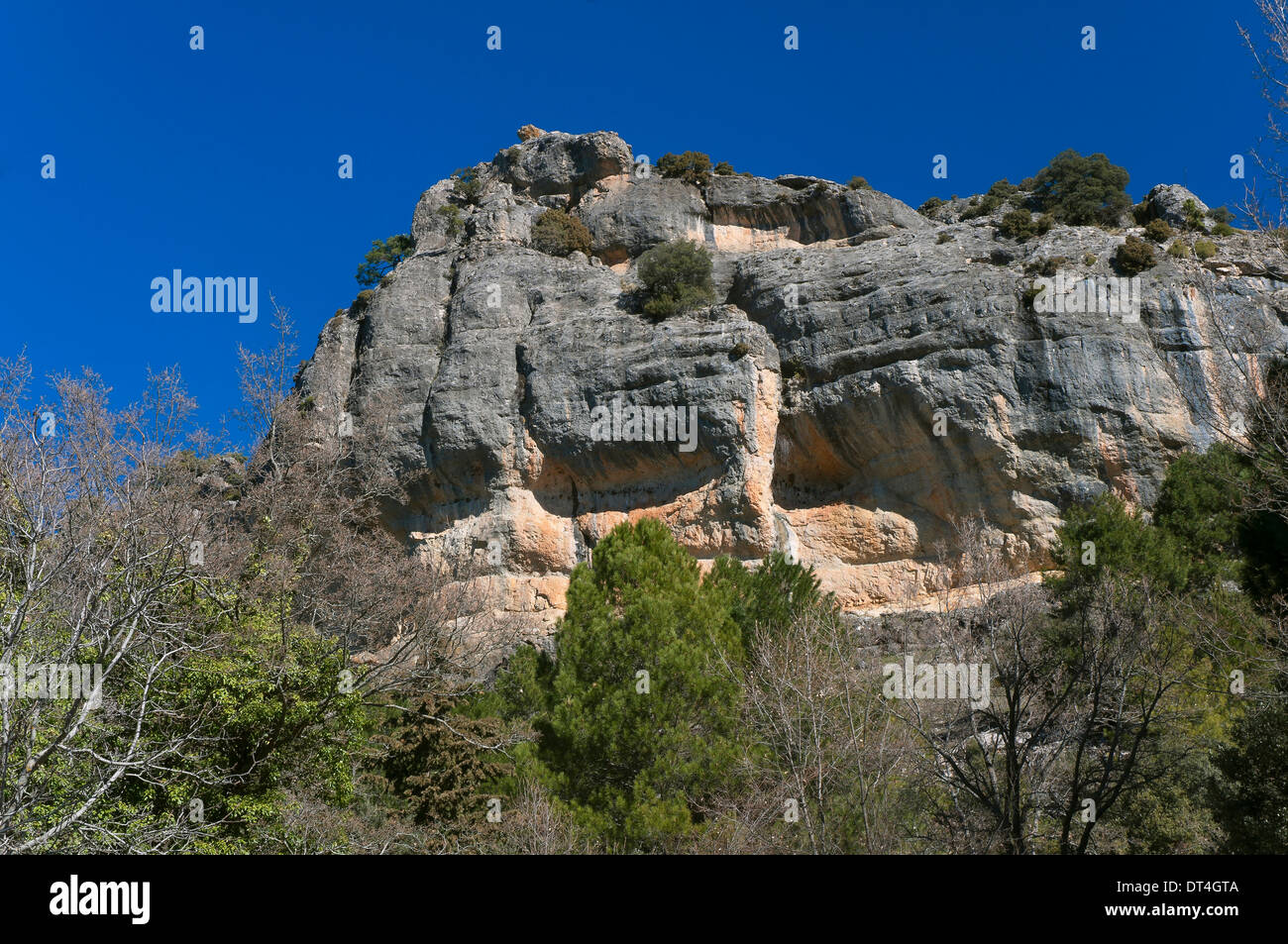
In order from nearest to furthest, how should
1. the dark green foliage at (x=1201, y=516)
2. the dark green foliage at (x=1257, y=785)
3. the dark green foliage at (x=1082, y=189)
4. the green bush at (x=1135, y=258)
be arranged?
the dark green foliage at (x=1257, y=785)
the dark green foliage at (x=1201, y=516)
the green bush at (x=1135, y=258)
the dark green foliage at (x=1082, y=189)

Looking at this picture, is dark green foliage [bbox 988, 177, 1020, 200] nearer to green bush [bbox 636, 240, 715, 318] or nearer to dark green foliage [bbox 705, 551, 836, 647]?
Answer: green bush [bbox 636, 240, 715, 318]

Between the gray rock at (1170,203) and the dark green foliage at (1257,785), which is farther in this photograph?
the gray rock at (1170,203)

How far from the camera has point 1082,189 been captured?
40.3 m

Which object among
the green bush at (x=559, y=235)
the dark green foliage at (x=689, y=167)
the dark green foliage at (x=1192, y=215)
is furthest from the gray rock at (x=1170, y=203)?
the green bush at (x=559, y=235)

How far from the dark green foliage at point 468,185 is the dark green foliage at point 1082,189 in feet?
80.3

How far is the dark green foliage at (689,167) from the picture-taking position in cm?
4550

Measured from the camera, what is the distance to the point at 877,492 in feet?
108

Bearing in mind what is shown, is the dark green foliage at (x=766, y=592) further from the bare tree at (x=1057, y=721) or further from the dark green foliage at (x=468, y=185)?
the dark green foliage at (x=468, y=185)

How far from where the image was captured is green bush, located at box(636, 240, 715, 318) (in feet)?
116

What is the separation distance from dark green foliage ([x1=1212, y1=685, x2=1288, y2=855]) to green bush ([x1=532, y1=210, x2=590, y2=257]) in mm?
32508

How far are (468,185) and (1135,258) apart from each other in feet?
94.1

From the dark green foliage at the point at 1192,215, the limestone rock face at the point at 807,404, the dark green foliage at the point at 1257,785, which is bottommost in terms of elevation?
the dark green foliage at the point at 1257,785

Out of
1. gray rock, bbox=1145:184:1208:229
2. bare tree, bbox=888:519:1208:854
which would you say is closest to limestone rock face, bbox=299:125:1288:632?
gray rock, bbox=1145:184:1208:229

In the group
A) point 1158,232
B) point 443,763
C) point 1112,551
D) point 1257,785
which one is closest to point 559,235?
point 1158,232
